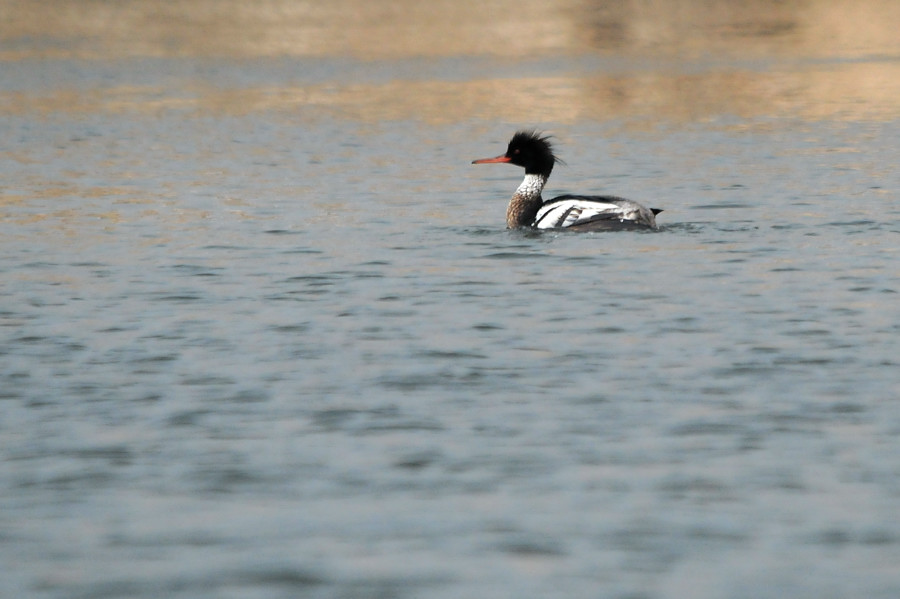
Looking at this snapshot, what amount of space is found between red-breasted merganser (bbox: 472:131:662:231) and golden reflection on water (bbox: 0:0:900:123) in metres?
14.0

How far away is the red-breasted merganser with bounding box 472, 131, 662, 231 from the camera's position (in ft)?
57.1

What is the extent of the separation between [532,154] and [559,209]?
1652mm

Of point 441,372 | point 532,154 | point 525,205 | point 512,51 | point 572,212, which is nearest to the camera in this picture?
point 441,372

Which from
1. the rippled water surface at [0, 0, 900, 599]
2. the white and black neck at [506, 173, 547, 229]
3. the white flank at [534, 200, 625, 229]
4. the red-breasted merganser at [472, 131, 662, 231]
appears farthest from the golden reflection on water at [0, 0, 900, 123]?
the white flank at [534, 200, 625, 229]

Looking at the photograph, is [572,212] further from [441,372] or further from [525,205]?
[441,372]

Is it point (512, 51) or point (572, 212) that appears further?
point (512, 51)

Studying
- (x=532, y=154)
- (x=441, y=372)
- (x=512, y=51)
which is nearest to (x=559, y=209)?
(x=532, y=154)

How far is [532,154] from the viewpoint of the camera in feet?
63.1

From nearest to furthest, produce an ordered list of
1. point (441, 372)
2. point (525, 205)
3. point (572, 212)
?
point (441, 372) < point (572, 212) < point (525, 205)

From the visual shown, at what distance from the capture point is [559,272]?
584 inches

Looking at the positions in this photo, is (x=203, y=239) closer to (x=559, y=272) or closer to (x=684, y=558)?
(x=559, y=272)

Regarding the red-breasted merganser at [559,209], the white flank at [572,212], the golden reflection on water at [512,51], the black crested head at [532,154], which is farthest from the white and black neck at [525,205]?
the golden reflection on water at [512,51]

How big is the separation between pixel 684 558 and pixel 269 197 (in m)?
15.3

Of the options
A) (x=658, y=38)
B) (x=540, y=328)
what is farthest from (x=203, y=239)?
(x=658, y=38)
